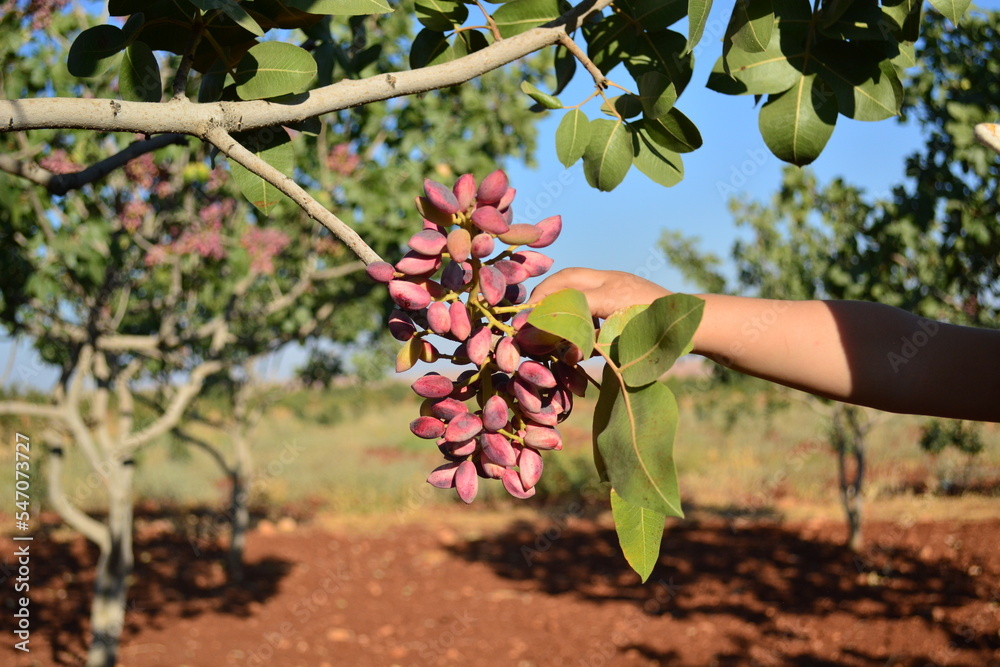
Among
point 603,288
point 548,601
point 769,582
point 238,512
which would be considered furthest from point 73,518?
point 769,582

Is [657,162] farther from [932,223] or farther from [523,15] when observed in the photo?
[932,223]

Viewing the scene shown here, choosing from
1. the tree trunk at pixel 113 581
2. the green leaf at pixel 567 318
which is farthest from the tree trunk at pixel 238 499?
the green leaf at pixel 567 318

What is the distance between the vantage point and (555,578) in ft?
26.7

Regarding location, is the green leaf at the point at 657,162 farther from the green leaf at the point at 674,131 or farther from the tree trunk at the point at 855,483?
the tree trunk at the point at 855,483

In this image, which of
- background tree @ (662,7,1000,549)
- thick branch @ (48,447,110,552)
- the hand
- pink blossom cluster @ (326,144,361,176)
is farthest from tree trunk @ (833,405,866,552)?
the hand

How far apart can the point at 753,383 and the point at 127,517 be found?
8.73 meters

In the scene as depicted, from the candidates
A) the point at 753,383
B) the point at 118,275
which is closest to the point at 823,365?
the point at 118,275

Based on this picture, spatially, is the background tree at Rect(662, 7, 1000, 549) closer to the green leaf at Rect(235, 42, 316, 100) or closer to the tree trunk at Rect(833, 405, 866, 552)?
the tree trunk at Rect(833, 405, 866, 552)

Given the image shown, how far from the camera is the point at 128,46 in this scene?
3.73ft

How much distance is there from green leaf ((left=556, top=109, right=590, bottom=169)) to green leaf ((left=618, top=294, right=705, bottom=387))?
64cm

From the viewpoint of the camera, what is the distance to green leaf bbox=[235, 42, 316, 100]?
3.55 ft

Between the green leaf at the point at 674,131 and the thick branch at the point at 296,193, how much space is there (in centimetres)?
60

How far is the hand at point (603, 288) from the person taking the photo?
2.86ft

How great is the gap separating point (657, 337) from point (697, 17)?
0.46m
